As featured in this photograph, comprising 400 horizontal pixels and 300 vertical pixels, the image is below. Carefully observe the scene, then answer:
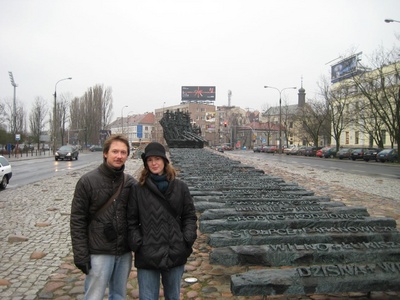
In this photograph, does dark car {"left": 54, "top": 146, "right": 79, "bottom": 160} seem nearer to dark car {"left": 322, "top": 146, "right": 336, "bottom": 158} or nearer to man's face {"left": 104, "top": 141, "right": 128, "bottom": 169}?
dark car {"left": 322, "top": 146, "right": 336, "bottom": 158}

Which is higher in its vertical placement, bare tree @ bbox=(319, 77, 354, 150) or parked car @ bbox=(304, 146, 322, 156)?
bare tree @ bbox=(319, 77, 354, 150)

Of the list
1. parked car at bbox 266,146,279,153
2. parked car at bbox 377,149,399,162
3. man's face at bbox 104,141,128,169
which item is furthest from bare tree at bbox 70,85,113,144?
man's face at bbox 104,141,128,169

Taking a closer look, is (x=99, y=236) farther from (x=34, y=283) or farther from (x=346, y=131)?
(x=346, y=131)

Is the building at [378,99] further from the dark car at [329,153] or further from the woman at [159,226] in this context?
the woman at [159,226]

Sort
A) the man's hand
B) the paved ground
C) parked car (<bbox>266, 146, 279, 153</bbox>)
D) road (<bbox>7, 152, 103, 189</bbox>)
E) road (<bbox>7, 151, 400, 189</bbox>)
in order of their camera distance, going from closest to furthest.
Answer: the man's hand
the paved ground
road (<bbox>7, 152, 103, 189</bbox>)
road (<bbox>7, 151, 400, 189</bbox>)
parked car (<bbox>266, 146, 279, 153</bbox>)

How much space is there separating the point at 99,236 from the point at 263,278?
1564mm

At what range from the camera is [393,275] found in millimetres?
3436

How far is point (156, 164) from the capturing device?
295cm

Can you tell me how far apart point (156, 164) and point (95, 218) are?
25.0 inches

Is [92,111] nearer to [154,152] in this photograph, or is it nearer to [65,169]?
[65,169]

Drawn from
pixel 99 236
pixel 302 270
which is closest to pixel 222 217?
pixel 302 270

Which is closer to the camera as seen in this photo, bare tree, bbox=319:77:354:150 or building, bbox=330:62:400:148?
building, bbox=330:62:400:148

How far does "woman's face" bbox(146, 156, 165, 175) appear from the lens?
9.68ft

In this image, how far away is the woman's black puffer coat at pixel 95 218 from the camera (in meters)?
2.78
